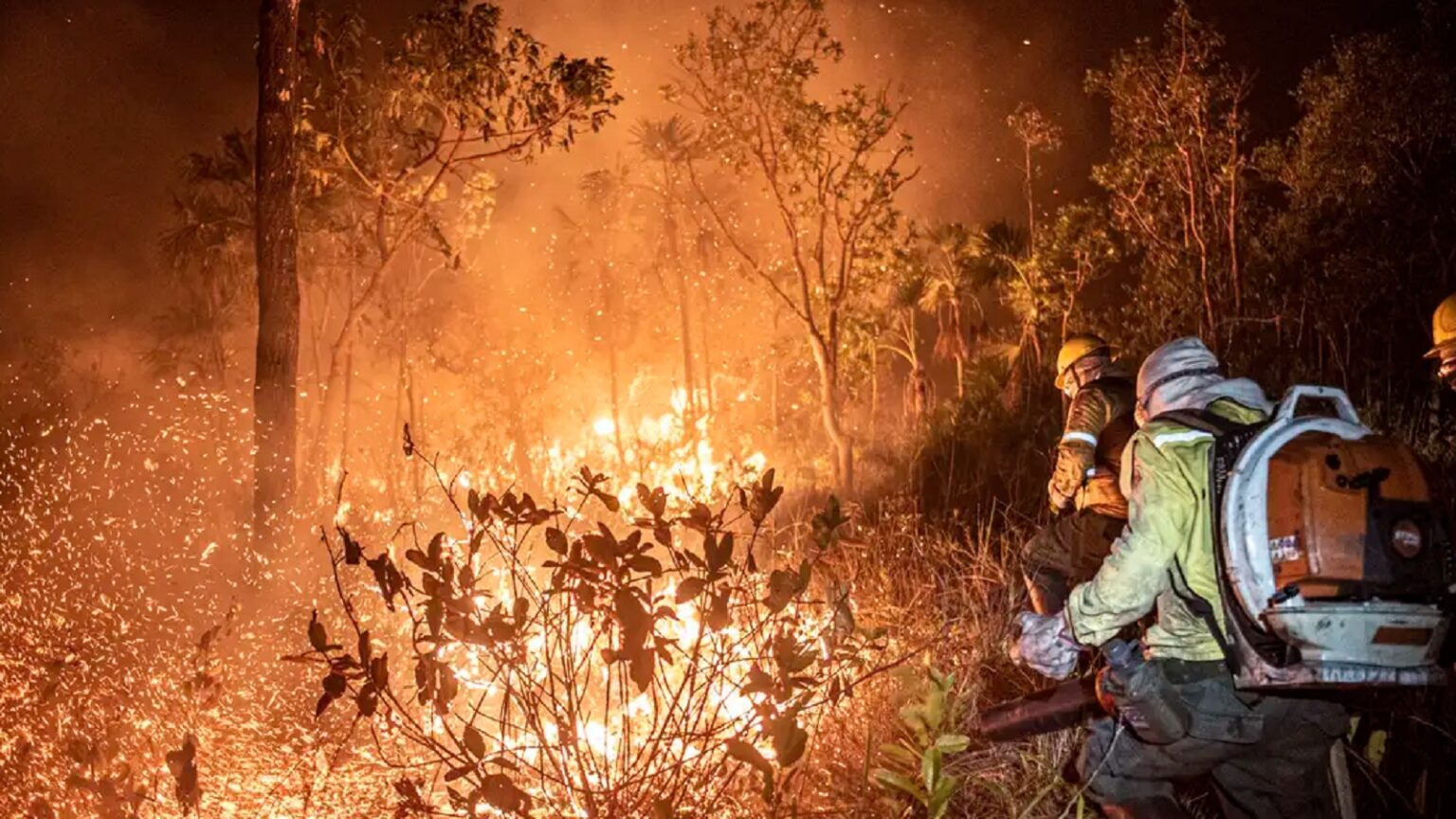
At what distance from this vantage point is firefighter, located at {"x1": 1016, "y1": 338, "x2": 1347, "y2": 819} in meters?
3.19

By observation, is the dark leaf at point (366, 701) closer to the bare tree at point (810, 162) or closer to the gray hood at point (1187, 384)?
the gray hood at point (1187, 384)

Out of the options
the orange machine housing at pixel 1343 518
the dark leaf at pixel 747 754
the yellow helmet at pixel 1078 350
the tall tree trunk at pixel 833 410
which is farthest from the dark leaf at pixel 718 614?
the tall tree trunk at pixel 833 410

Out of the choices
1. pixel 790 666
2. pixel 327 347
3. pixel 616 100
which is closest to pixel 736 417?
→ pixel 327 347

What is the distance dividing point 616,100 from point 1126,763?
8.91m

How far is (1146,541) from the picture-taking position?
3188 mm

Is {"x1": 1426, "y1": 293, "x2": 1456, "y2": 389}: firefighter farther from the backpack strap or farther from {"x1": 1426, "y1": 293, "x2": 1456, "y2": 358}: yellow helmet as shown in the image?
the backpack strap

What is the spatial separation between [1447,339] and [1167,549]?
1.26 m

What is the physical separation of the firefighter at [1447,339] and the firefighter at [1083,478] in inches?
53.3

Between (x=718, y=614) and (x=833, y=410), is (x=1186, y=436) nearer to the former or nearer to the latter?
(x=718, y=614)

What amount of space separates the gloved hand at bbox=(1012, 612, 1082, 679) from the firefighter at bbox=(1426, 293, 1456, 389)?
139 cm

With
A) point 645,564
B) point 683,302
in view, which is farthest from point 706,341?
point 645,564

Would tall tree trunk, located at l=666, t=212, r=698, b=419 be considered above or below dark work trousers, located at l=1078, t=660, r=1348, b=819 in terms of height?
above

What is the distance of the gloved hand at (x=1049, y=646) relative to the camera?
3.46 meters

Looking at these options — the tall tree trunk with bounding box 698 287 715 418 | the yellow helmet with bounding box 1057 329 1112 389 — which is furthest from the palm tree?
the yellow helmet with bounding box 1057 329 1112 389
